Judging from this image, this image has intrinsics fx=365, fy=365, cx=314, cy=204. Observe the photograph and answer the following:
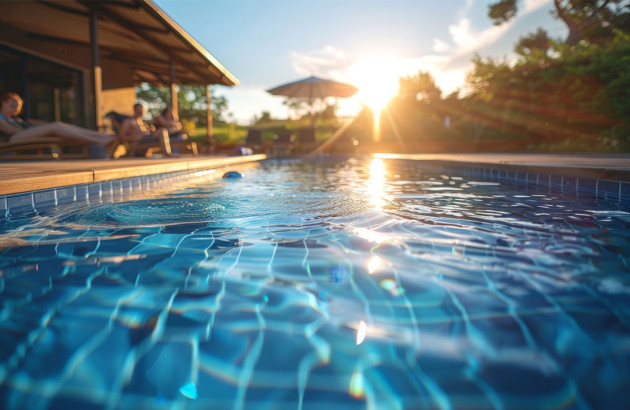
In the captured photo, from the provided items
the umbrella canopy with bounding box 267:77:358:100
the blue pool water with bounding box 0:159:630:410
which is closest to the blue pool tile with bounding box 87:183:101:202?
the blue pool water with bounding box 0:159:630:410

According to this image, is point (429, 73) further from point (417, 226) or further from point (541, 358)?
point (541, 358)

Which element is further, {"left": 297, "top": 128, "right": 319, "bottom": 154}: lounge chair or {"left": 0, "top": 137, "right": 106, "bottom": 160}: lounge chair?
{"left": 297, "top": 128, "right": 319, "bottom": 154}: lounge chair

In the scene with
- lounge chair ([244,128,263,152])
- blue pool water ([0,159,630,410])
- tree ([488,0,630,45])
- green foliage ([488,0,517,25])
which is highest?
green foliage ([488,0,517,25])

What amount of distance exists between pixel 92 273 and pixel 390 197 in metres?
2.73

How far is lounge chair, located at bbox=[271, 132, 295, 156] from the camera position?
1311 cm

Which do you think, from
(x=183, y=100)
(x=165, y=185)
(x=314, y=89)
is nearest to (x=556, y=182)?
(x=165, y=185)

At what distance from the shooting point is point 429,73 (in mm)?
22047

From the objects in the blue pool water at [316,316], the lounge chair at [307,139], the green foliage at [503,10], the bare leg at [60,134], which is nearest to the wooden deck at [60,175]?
the blue pool water at [316,316]

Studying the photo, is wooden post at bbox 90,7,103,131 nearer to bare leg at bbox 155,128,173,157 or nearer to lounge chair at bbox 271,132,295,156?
bare leg at bbox 155,128,173,157

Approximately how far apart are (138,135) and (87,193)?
4151 mm

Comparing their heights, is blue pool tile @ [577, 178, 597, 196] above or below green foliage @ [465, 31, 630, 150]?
below

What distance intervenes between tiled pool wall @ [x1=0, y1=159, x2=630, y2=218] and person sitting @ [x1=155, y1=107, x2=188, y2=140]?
349 centimetres

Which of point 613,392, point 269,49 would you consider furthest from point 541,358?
point 269,49

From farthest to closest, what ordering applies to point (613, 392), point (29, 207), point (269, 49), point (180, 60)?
point (269, 49)
point (180, 60)
point (29, 207)
point (613, 392)
